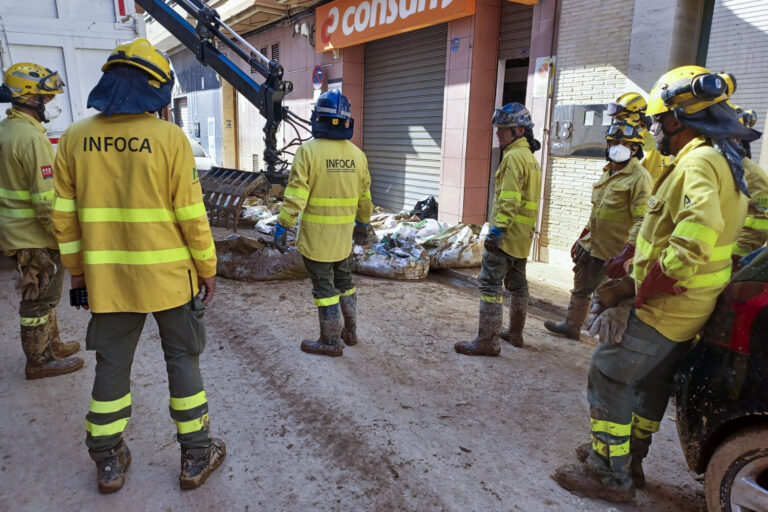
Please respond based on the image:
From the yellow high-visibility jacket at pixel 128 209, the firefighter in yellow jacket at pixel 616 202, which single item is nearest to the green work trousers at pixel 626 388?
the firefighter in yellow jacket at pixel 616 202

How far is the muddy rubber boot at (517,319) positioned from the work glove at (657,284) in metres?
2.32

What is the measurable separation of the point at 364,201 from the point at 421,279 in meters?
2.39

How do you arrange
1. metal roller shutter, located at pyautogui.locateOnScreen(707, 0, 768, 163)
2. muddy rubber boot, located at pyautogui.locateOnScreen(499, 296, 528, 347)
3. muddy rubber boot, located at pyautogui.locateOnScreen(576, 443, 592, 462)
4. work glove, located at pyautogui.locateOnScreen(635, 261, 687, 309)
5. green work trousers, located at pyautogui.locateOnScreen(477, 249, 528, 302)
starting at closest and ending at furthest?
1. work glove, located at pyautogui.locateOnScreen(635, 261, 687, 309)
2. muddy rubber boot, located at pyautogui.locateOnScreen(576, 443, 592, 462)
3. green work trousers, located at pyautogui.locateOnScreen(477, 249, 528, 302)
4. muddy rubber boot, located at pyautogui.locateOnScreen(499, 296, 528, 347)
5. metal roller shutter, located at pyautogui.locateOnScreen(707, 0, 768, 163)

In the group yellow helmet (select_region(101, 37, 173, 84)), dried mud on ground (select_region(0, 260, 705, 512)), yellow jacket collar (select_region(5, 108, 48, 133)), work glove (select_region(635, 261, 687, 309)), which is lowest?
dried mud on ground (select_region(0, 260, 705, 512))

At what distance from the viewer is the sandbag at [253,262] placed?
20.7ft

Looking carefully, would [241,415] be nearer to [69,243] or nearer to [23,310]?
[69,243]

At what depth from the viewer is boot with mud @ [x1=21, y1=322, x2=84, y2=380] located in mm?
3660

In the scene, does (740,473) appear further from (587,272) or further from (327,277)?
(327,277)

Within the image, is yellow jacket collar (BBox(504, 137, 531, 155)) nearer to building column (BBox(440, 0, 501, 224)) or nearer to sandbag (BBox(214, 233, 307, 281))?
sandbag (BBox(214, 233, 307, 281))

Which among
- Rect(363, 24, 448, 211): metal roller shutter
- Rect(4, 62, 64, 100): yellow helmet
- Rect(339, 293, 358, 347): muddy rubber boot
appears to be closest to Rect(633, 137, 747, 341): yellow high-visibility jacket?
Rect(339, 293, 358, 347): muddy rubber boot

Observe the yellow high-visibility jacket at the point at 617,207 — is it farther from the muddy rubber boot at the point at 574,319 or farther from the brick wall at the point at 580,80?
the brick wall at the point at 580,80

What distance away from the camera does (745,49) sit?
5.14m

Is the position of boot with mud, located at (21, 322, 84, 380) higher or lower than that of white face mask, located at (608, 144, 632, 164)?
lower

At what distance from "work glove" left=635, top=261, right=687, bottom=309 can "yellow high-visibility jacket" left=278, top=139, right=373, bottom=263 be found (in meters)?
2.43
